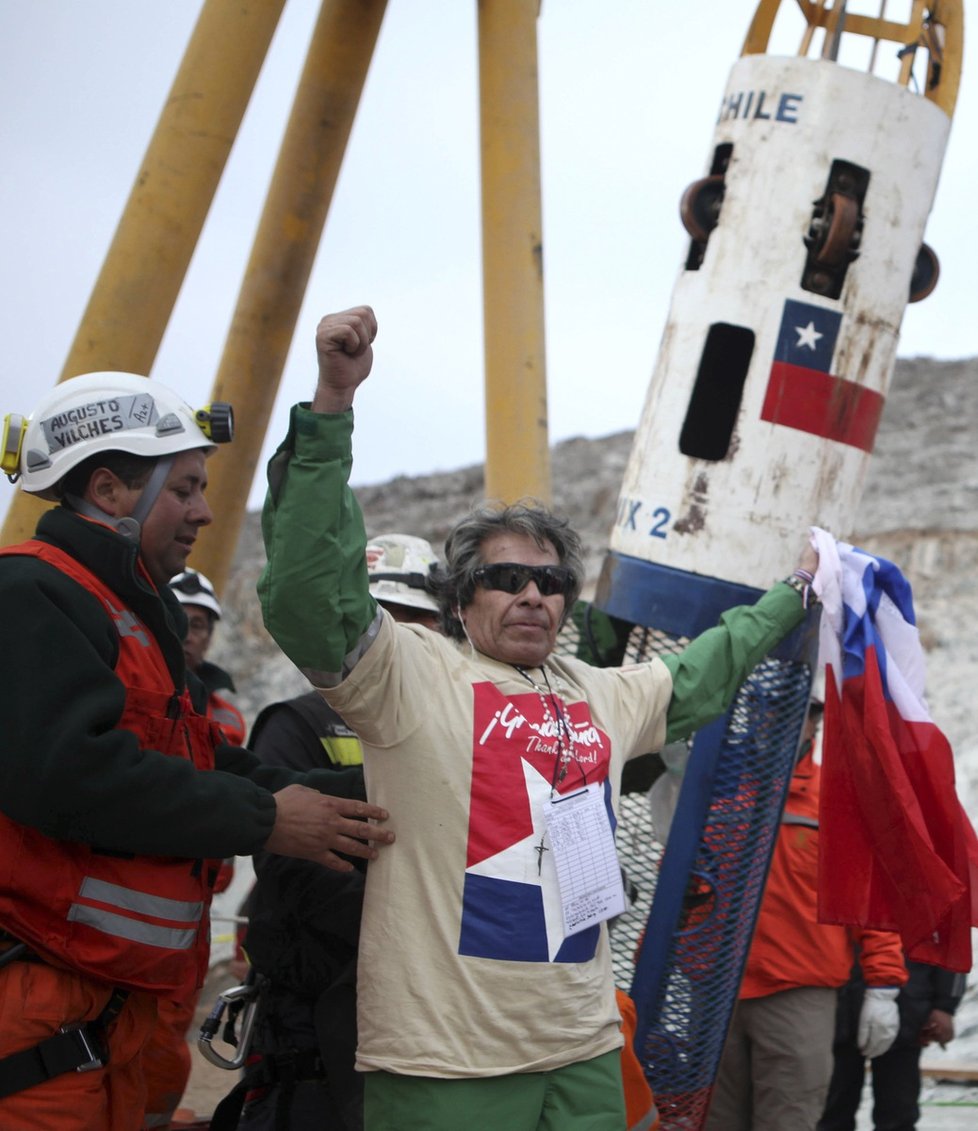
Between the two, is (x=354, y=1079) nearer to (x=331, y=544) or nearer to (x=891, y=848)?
(x=331, y=544)

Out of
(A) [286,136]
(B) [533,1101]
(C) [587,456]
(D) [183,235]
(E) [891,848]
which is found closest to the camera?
(B) [533,1101]

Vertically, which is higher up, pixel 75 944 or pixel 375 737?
pixel 375 737

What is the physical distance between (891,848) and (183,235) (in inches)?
143

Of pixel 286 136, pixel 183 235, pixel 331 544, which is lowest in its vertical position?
pixel 331 544

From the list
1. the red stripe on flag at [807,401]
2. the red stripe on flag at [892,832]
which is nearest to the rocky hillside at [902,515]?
the red stripe on flag at [807,401]

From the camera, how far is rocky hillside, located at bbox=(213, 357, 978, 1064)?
13469 mm

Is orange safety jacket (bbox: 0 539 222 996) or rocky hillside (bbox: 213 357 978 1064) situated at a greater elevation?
rocky hillside (bbox: 213 357 978 1064)

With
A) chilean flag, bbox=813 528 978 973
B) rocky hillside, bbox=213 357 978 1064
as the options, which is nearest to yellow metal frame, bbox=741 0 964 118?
chilean flag, bbox=813 528 978 973

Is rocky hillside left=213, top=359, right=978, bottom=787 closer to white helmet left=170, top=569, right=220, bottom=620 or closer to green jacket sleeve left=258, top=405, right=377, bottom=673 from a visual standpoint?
white helmet left=170, top=569, right=220, bottom=620

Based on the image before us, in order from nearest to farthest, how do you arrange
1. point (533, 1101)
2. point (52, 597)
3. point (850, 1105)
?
1. point (52, 597)
2. point (533, 1101)
3. point (850, 1105)

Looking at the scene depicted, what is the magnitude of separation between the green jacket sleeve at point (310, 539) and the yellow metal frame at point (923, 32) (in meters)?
3.52

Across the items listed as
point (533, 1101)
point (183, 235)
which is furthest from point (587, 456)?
point (533, 1101)

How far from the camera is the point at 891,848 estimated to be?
13.7 feet

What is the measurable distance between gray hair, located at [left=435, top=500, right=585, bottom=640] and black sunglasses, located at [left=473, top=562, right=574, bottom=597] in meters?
0.05
